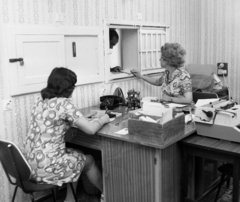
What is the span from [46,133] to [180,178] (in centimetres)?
105

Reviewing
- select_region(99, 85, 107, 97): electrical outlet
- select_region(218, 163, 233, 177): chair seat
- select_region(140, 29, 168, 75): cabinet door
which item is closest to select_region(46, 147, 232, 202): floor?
select_region(218, 163, 233, 177): chair seat

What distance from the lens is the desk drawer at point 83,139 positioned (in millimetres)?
2469

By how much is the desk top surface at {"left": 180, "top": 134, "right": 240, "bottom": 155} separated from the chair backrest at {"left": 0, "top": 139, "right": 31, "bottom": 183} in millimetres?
1104

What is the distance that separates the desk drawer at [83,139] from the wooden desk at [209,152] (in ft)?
2.13

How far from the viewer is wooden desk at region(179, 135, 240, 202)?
2.08 m

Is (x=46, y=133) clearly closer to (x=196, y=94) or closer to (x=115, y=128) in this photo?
(x=115, y=128)

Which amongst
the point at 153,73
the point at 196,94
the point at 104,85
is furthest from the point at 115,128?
the point at 153,73

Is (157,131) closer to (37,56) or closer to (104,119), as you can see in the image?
(104,119)

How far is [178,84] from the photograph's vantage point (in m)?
3.36

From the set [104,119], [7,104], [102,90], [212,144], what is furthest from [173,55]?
[7,104]

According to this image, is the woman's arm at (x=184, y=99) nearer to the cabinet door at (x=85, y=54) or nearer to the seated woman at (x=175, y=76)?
the seated woman at (x=175, y=76)

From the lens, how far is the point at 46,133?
7.39 feet

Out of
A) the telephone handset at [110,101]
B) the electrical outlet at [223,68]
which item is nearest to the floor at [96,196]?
the telephone handset at [110,101]

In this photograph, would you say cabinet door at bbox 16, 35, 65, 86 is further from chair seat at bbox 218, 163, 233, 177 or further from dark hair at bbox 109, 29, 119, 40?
chair seat at bbox 218, 163, 233, 177
